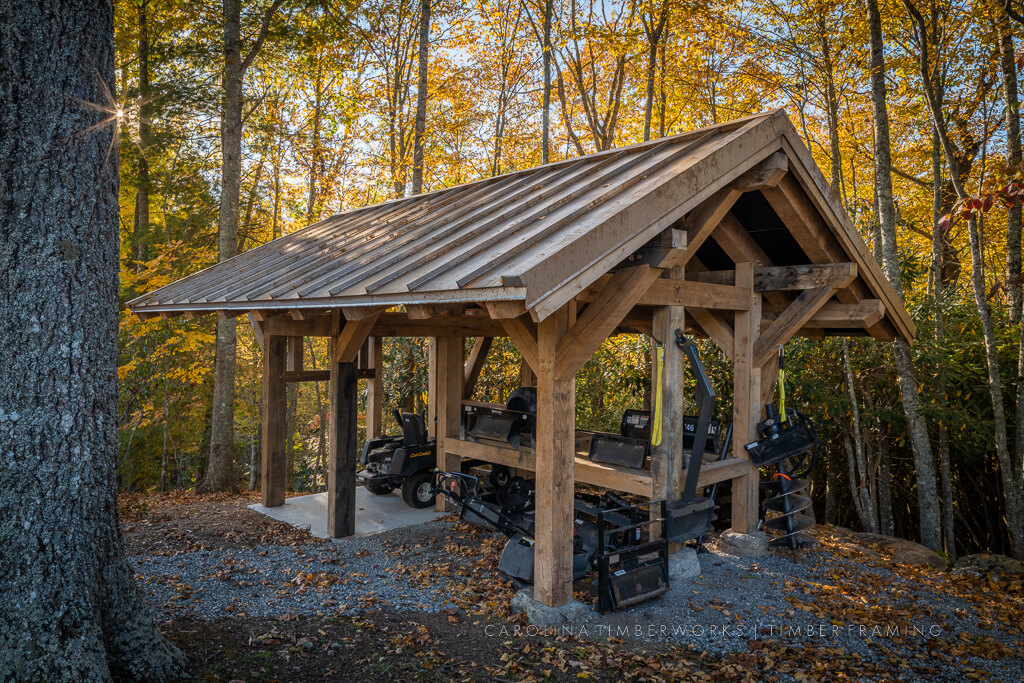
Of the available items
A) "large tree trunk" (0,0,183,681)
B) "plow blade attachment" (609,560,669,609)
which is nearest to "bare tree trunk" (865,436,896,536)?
"plow blade attachment" (609,560,669,609)

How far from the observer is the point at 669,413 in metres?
5.29

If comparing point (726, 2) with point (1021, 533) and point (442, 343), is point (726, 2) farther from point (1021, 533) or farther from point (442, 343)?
point (1021, 533)

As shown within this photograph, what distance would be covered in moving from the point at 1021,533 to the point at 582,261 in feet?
20.2

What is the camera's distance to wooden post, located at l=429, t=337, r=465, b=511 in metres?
7.51

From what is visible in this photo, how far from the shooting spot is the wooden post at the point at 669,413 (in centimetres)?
528

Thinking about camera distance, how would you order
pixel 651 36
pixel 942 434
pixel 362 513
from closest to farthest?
pixel 942 434 < pixel 362 513 < pixel 651 36

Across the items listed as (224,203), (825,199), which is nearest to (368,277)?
(825,199)

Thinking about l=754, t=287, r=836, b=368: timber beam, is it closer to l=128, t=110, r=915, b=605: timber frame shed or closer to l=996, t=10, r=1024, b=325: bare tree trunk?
l=128, t=110, r=915, b=605: timber frame shed

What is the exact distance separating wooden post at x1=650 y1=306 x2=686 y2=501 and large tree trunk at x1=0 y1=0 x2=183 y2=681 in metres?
3.73

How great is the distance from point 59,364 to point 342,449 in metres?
3.79

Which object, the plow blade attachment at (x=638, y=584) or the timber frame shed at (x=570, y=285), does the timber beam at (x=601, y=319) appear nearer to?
the timber frame shed at (x=570, y=285)

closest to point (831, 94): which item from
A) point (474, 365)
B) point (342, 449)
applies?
point (474, 365)

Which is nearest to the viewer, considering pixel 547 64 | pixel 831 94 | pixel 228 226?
pixel 228 226

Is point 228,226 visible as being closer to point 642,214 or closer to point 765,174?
point 642,214
